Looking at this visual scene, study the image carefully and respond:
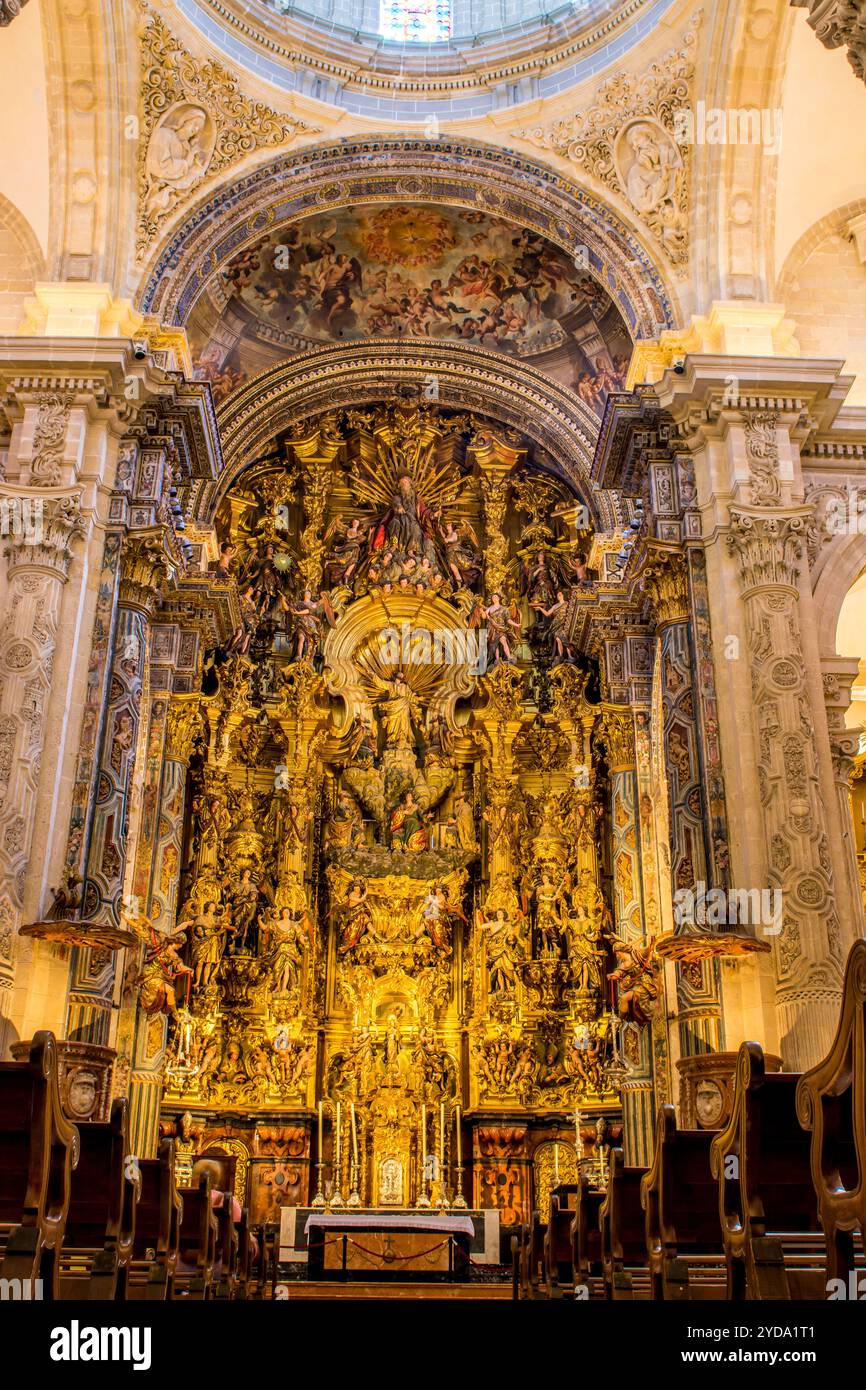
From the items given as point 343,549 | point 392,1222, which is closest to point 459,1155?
point 392,1222

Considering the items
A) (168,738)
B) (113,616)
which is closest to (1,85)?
(113,616)

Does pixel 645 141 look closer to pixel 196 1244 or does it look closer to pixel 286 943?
pixel 286 943

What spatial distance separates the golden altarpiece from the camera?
1583cm

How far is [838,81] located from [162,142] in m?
Result: 8.02

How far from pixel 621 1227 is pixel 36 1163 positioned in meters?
3.65

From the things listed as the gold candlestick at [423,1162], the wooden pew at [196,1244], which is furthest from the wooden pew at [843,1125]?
the gold candlestick at [423,1162]

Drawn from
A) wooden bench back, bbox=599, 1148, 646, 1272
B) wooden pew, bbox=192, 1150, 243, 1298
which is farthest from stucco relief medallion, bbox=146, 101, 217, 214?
A: wooden bench back, bbox=599, 1148, 646, 1272

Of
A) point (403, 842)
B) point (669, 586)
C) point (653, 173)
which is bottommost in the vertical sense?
point (403, 842)

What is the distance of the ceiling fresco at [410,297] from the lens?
1730 cm

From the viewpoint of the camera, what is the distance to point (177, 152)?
603 inches

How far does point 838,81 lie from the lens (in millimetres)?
13906

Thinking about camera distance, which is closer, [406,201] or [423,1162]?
[423,1162]

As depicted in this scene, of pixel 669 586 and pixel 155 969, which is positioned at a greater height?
pixel 669 586

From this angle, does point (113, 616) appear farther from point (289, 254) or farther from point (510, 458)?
point (510, 458)
